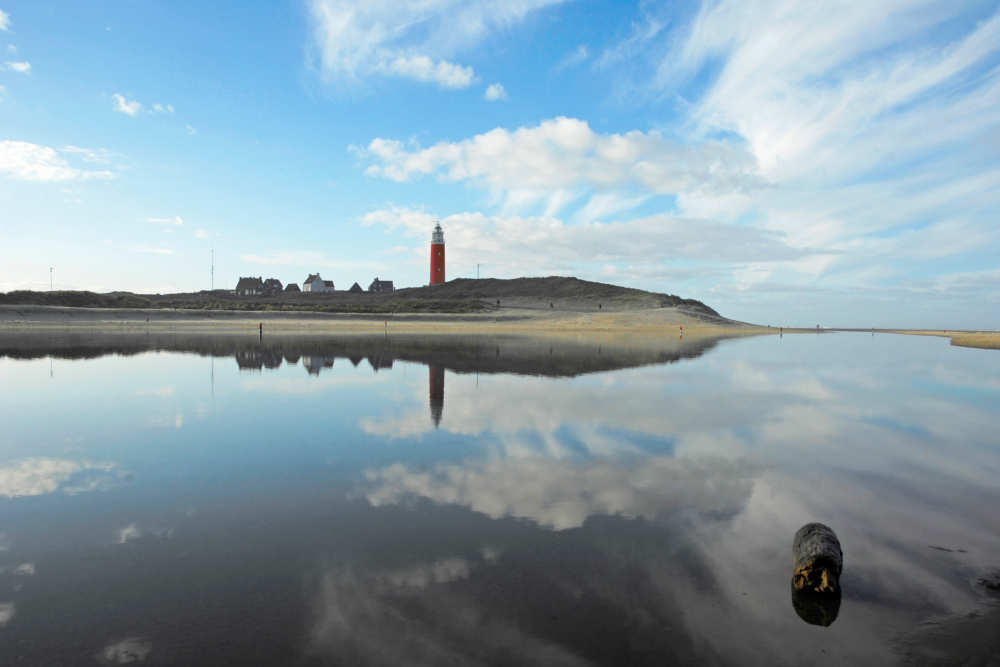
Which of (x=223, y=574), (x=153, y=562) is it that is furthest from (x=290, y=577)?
(x=153, y=562)

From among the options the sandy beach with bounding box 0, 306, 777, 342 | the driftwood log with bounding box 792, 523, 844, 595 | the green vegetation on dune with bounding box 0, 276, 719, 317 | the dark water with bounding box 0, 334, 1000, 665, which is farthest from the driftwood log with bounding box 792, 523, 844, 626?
the green vegetation on dune with bounding box 0, 276, 719, 317

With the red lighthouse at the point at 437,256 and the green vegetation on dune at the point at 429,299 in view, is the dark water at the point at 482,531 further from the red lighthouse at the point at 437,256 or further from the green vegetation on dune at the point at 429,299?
the red lighthouse at the point at 437,256

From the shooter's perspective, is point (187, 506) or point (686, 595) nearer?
point (686, 595)

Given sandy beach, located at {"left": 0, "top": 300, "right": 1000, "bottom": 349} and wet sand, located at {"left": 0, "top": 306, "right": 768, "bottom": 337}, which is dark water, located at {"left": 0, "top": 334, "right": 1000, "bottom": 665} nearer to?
sandy beach, located at {"left": 0, "top": 300, "right": 1000, "bottom": 349}

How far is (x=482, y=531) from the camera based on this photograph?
688 centimetres

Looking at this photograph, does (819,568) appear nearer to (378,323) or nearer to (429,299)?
(378,323)

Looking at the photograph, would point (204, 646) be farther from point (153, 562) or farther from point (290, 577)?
point (153, 562)

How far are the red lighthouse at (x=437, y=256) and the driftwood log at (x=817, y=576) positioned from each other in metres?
120

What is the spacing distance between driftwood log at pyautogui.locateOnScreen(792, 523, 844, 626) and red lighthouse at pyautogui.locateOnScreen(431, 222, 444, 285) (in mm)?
120230

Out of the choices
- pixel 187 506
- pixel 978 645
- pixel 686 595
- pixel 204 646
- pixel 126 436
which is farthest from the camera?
pixel 126 436

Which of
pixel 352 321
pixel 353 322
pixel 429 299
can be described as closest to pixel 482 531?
pixel 353 322

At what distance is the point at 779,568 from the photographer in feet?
20.4

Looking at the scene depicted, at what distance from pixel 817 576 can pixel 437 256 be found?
123 meters

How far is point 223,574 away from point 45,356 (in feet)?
105
